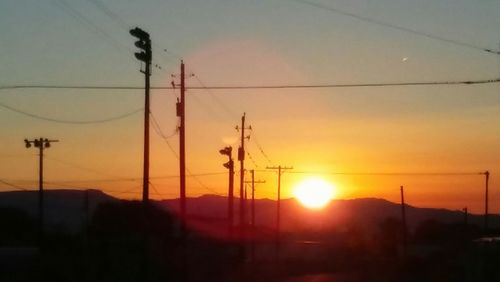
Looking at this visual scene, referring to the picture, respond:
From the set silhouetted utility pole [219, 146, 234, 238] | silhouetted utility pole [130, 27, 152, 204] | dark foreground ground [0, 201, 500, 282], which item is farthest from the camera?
silhouetted utility pole [219, 146, 234, 238]

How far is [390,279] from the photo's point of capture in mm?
63906

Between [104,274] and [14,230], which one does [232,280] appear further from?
[14,230]

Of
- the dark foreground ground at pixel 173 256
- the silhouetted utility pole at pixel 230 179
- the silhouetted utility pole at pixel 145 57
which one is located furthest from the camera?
the silhouetted utility pole at pixel 230 179

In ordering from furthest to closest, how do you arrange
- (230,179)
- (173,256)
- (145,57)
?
(230,179) < (173,256) < (145,57)

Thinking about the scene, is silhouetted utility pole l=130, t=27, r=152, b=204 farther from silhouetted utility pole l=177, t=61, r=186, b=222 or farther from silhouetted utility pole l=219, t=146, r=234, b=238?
silhouetted utility pole l=219, t=146, r=234, b=238

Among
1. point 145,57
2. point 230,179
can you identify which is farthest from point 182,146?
point 230,179

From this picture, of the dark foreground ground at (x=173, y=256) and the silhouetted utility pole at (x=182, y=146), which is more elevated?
the silhouetted utility pole at (x=182, y=146)

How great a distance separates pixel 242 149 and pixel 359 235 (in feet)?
235

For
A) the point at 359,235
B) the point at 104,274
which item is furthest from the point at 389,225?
the point at 104,274

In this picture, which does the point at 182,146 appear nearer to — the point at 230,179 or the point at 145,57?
the point at 145,57

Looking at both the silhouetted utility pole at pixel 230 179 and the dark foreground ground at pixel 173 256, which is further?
the silhouetted utility pole at pixel 230 179

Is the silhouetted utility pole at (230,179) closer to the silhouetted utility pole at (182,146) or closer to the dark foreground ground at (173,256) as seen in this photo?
the dark foreground ground at (173,256)

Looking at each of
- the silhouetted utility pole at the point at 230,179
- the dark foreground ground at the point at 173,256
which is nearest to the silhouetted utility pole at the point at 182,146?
the dark foreground ground at the point at 173,256

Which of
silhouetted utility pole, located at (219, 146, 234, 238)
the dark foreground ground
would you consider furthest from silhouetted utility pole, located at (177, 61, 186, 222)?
silhouetted utility pole, located at (219, 146, 234, 238)
